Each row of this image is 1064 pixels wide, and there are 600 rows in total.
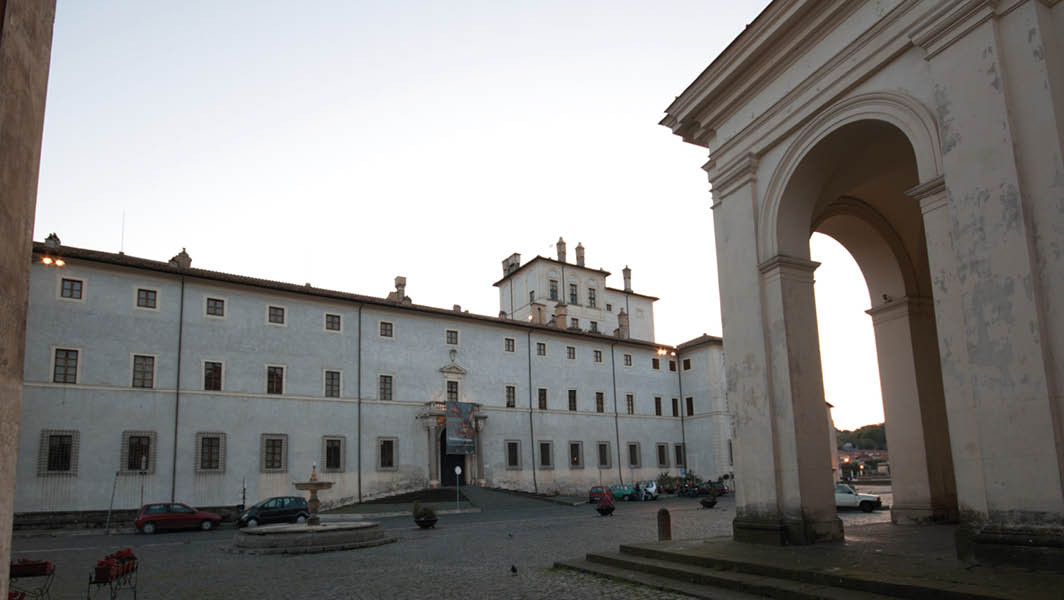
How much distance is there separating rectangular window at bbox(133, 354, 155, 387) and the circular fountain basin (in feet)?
50.9

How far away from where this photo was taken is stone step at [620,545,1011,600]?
6.69 m

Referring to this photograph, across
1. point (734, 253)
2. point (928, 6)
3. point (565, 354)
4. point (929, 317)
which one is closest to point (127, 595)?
point (734, 253)

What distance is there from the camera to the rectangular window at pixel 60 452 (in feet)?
93.9

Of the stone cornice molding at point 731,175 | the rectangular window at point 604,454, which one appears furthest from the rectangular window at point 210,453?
the stone cornice molding at point 731,175

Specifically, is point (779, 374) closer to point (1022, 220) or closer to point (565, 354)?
point (1022, 220)

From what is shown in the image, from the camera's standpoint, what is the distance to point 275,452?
1359 inches

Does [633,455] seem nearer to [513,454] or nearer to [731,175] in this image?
[513,454]

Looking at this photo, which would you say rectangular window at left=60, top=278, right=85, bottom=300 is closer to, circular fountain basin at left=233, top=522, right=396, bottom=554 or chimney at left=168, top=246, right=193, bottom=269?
chimney at left=168, top=246, right=193, bottom=269

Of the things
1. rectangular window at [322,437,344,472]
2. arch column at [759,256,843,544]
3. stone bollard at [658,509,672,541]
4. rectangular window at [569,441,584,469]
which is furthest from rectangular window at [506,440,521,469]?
arch column at [759,256,843,544]

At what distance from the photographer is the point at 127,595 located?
10.8m

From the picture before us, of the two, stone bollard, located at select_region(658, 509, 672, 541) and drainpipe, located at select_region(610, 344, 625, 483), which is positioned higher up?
drainpipe, located at select_region(610, 344, 625, 483)

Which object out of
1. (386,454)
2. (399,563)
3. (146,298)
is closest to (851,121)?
(399,563)

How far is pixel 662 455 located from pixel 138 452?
33869 millimetres

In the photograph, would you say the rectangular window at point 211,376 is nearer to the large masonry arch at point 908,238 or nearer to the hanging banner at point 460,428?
the hanging banner at point 460,428
